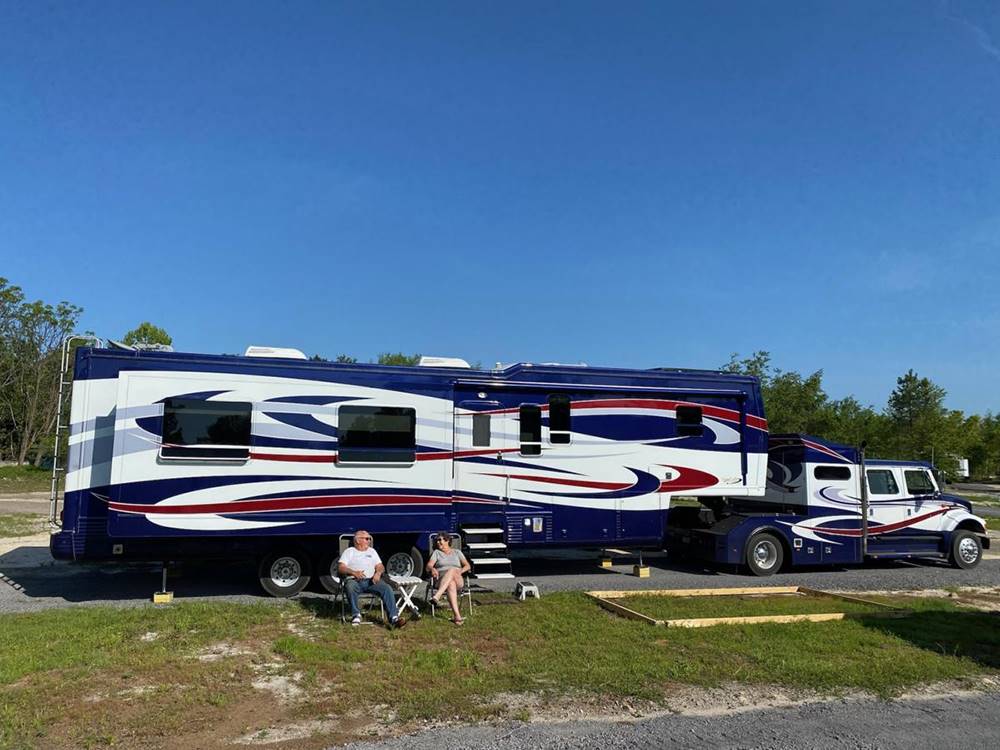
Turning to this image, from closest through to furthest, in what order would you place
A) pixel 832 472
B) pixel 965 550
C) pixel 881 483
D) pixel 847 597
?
pixel 847 597 < pixel 832 472 < pixel 881 483 < pixel 965 550

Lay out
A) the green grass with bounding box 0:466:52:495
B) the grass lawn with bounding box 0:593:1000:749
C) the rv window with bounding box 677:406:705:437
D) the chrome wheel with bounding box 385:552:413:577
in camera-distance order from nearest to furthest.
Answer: the grass lawn with bounding box 0:593:1000:749 → the chrome wheel with bounding box 385:552:413:577 → the rv window with bounding box 677:406:705:437 → the green grass with bounding box 0:466:52:495

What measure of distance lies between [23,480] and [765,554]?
41.6 metres

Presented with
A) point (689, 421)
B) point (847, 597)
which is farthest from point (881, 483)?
point (847, 597)

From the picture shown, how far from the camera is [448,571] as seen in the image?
9305 millimetres

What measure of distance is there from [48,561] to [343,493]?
7115mm

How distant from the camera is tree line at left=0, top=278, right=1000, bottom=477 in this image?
1406 inches

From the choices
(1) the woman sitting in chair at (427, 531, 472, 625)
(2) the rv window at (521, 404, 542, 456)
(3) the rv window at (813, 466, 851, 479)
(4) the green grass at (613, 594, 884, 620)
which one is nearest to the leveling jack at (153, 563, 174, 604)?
(1) the woman sitting in chair at (427, 531, 472, 625)

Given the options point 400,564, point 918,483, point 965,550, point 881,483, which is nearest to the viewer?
point 400,564

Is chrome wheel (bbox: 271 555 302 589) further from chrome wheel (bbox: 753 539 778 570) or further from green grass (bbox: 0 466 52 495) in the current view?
green grass (bbox: 0 466 52 495)

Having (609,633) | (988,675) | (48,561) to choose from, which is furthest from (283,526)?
(988,675)

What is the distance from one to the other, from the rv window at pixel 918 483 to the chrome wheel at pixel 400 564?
10415mm

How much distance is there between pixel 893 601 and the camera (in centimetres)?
1098

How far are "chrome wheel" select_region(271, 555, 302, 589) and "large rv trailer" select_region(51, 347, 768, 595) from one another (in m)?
0.03

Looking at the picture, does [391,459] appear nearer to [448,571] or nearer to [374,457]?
[374,457]
